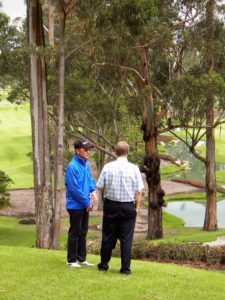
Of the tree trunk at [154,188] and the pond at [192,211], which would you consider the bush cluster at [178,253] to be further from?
the pond at [192,211]

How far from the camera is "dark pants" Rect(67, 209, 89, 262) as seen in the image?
8.00 meters

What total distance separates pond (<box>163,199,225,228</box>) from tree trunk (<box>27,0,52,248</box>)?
66.6 feet

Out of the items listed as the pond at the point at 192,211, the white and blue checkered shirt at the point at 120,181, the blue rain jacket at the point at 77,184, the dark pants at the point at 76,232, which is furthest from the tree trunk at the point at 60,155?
the pond at the point at 192,211

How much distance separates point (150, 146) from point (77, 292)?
1723cm

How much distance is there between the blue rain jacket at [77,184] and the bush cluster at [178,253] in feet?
20.4

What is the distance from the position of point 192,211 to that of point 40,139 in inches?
1004

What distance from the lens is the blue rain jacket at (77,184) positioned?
7.87 meters

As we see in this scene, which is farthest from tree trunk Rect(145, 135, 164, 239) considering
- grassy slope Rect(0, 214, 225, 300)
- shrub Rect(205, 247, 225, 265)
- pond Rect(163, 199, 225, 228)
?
grassy slope Rect(0, 214, 225, 300)

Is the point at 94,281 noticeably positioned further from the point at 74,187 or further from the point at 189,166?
the point at 189,166

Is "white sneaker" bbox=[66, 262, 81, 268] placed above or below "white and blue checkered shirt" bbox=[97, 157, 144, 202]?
below

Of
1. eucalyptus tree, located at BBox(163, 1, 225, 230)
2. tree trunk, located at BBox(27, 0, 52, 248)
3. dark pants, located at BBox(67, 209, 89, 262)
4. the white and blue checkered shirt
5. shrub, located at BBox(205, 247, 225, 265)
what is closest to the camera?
the white and blue checkered shirt

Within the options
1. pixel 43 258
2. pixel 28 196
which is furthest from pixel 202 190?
pixel 43 258

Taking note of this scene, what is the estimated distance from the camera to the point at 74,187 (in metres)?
7.86

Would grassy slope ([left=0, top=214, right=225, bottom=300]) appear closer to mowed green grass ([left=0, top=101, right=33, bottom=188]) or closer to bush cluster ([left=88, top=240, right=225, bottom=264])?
bush cluster ([left=88, top=240, right=225, bottom=264])
